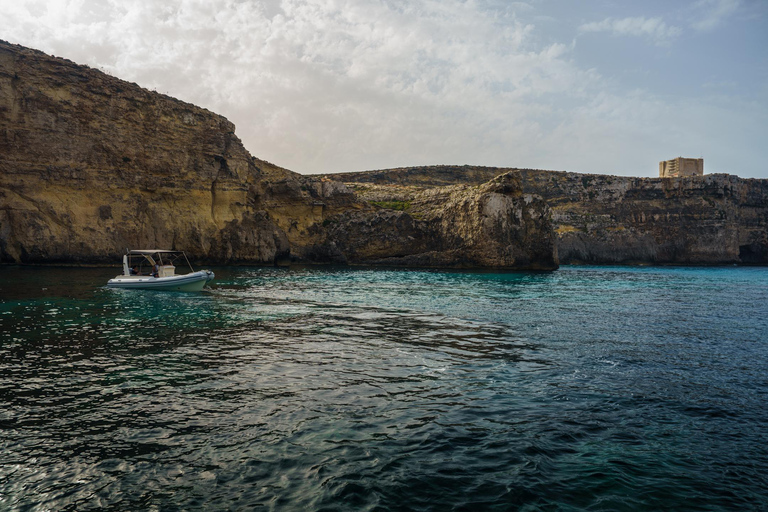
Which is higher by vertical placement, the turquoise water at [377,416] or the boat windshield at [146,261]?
the boat windshield at [146,261]

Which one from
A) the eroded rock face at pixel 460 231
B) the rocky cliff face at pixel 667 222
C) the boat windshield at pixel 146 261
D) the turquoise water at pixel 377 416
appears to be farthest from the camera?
the rocky cliff face at pixel 667 222

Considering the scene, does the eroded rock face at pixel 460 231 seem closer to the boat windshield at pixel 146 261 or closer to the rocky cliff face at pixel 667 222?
the rocky cliff face at pixel 667 222

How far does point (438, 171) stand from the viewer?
367 feet

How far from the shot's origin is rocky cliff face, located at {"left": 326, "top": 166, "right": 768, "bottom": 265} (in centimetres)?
8969

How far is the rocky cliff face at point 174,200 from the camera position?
149ft

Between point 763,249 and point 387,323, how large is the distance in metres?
108

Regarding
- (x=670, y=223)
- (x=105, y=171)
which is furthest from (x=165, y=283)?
(x=670, y=223)

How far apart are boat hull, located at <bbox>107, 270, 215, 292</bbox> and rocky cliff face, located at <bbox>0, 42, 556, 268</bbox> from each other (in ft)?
Answer: 74.4

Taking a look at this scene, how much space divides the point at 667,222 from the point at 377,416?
101 meters

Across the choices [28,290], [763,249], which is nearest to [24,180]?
[28,290]

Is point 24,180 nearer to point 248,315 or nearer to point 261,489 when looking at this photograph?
point 248,315

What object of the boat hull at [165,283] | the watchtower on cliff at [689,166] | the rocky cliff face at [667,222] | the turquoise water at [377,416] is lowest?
the turquoise water at [377,416]

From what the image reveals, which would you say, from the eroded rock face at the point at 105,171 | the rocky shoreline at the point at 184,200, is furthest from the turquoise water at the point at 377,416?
the rocky shoreline at the point at 184,200

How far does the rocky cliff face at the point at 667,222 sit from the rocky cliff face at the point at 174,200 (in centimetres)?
2431
